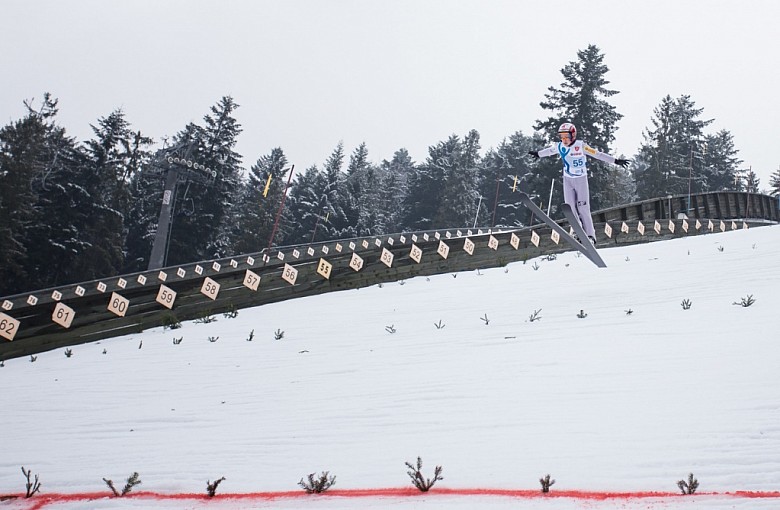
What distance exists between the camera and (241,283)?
42.0 ft

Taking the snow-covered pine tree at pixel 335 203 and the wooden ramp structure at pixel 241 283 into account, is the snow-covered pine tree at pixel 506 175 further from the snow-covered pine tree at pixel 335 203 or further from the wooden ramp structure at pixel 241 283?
the wooden ramp structure at pixel 241 283

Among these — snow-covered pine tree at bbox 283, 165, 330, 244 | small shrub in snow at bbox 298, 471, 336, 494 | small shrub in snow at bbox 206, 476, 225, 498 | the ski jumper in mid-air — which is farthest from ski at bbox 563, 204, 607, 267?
snow-covered pine tree at bbox 283, 165, 330, 244

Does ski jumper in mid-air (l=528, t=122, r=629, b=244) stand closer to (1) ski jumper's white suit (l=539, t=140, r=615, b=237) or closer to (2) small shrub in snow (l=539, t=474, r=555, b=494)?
(1) ski jumper's white suit (l=539, t=140, r=615, b=237)

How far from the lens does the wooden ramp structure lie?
10.4 m

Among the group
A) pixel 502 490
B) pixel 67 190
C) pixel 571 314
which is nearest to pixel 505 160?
pixel 67 190

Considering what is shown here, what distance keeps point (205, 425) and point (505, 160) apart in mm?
76420

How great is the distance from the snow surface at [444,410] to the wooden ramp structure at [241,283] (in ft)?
4.98

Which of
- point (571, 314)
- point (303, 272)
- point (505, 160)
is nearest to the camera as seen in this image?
point (571, 314)

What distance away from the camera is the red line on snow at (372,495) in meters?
2.91

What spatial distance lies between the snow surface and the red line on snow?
0.06ft

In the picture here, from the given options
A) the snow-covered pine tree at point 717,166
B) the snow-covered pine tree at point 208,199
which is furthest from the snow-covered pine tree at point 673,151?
the snow-covered pine tree at point 208,199

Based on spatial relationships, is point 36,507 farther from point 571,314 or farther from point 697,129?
point 697,129

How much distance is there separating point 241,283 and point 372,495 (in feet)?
33.3

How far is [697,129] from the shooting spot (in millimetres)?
63938
